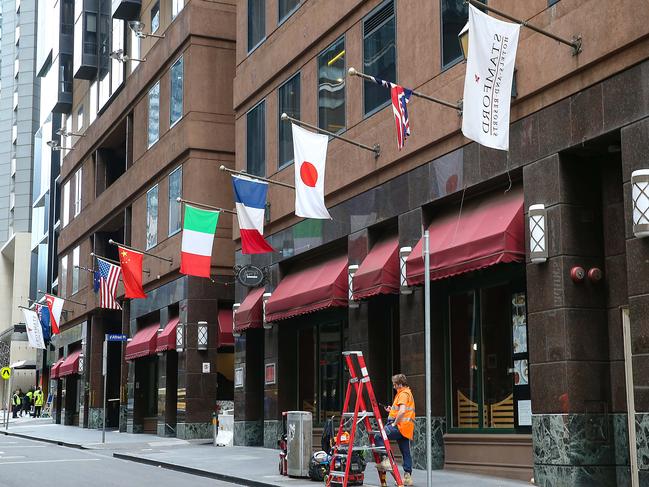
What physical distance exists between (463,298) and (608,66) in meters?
5.97

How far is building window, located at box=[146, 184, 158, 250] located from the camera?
3556 cm

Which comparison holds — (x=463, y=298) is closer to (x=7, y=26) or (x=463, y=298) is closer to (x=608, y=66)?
(x=608, y=66)

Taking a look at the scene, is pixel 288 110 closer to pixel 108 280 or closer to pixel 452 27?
pixel 452 27

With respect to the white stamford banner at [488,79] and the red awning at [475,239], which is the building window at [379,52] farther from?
the white stamford banner at [488,79]

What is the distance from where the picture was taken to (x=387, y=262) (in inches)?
776

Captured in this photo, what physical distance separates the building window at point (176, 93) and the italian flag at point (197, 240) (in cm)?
811

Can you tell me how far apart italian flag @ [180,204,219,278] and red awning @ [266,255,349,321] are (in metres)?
2.06

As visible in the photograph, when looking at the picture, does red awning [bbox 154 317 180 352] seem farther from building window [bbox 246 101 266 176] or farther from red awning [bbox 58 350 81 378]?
red awning [bbox 58 350 81 378]

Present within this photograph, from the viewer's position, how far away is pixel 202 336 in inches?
1249

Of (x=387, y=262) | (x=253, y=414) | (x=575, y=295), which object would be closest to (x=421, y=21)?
(x=387, y=262)

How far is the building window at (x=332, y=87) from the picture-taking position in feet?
75.0

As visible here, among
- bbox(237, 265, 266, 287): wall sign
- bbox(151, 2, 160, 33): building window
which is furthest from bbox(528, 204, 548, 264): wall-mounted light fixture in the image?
bbox(151, 2, 160, 33): building window

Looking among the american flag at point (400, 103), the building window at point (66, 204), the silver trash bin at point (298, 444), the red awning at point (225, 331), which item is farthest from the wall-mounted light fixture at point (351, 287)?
the building window at point (66, 204)

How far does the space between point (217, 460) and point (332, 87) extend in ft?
29.7
